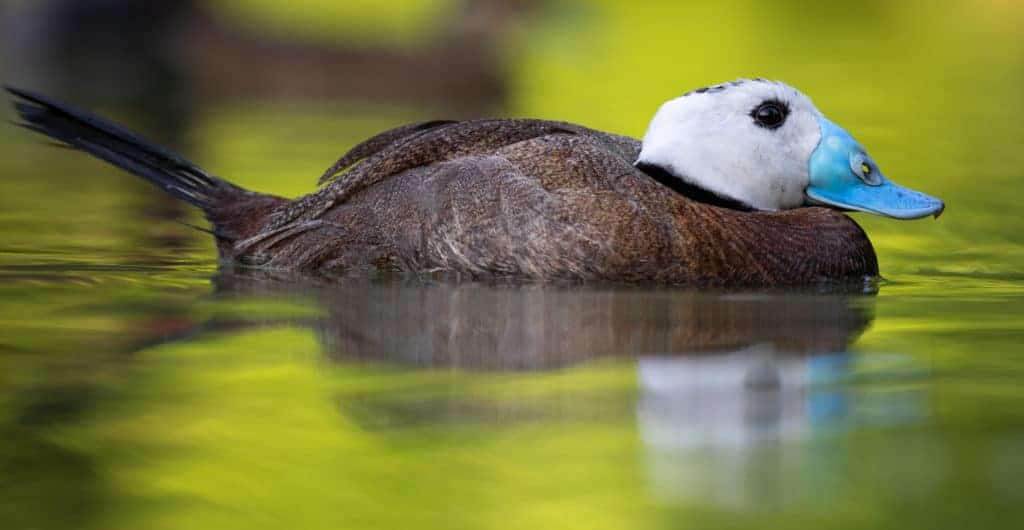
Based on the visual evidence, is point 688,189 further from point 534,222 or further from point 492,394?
point 492,394

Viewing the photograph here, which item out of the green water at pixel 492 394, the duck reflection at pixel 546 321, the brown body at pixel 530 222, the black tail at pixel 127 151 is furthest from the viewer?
the black tail at pixel 127 151

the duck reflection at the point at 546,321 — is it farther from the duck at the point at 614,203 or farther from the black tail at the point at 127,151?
the black tail at the point at 127,151

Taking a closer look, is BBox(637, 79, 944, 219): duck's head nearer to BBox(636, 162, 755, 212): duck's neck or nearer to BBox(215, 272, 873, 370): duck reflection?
BBox(636, 162, 755, 212): duck's neck

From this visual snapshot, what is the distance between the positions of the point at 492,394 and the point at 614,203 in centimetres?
197

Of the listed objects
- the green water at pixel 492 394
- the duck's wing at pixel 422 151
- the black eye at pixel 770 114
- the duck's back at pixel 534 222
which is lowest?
the green water at pixel 492 394

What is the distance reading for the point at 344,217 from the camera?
6793 mm

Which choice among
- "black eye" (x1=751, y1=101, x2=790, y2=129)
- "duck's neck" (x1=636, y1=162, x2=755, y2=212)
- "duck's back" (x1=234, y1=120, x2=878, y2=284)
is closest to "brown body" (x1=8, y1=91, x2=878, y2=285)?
"duck's back" (x1=234, y1=120, x2=878, y2=284)

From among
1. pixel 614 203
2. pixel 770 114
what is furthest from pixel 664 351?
pixel 770 114

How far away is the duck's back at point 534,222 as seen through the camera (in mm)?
6273

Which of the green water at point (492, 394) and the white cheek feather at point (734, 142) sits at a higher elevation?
the white cheek feather at point (734, 142)

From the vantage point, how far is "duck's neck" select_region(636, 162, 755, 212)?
21.9 ft

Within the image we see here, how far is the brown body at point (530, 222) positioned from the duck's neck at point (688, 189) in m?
0.12

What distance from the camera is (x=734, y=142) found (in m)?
6.65

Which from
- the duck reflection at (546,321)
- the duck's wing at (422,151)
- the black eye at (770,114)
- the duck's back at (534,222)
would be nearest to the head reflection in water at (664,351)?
the duck reflection at (546,321)
